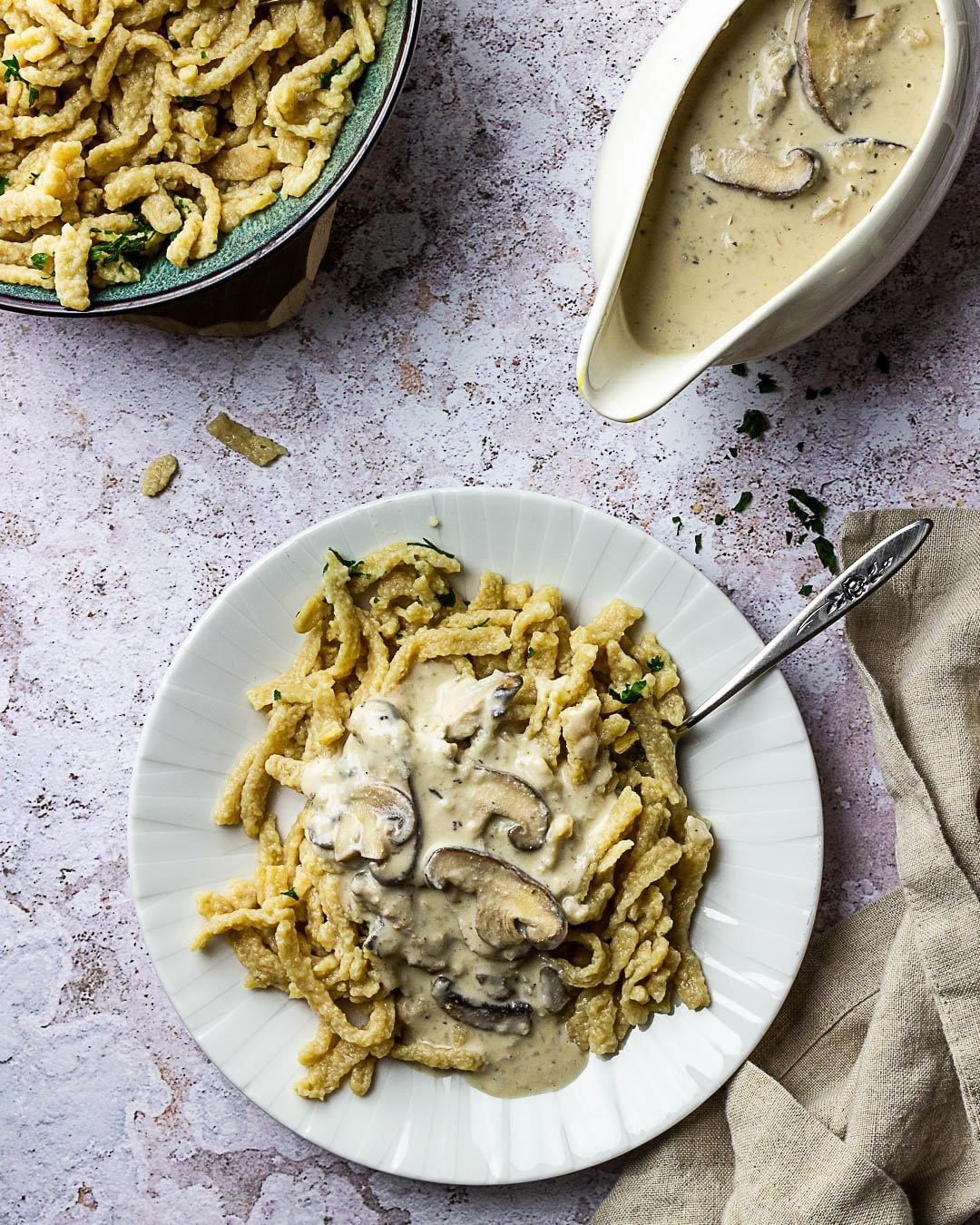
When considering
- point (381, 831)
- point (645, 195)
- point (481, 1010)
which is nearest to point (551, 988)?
point (481, 1010)

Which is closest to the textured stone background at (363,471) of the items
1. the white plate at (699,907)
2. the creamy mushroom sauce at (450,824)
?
the white plate at (699,907)

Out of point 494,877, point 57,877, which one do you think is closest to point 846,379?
point 494,877

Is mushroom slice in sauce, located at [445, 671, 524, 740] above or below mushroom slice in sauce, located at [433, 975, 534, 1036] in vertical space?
above

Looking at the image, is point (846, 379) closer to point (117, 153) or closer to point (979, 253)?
point (979, 253)

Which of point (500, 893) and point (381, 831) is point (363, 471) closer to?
point (381, 831)

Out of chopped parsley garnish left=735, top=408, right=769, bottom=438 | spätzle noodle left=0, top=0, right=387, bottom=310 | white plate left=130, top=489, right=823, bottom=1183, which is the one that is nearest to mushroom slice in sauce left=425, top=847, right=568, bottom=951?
white plate left=130, top=489, right=823, bottom=1183

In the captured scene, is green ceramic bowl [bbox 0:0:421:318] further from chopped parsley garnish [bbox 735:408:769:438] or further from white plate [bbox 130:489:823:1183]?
chopped parsley garnish [bbox 735:408:769:438]
